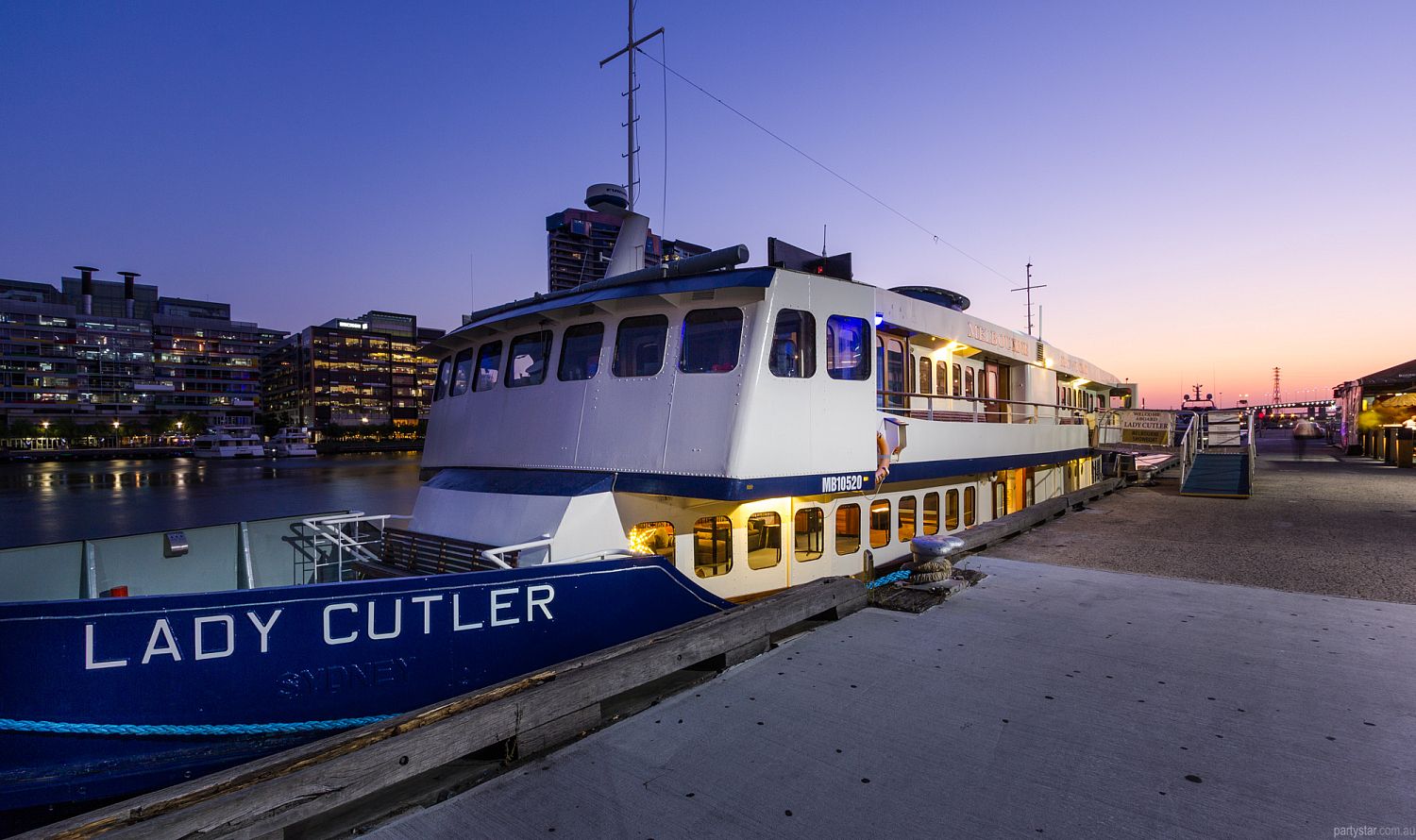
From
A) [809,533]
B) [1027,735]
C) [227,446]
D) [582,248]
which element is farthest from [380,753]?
[227,446]

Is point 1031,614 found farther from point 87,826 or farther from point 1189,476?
point 1189,476

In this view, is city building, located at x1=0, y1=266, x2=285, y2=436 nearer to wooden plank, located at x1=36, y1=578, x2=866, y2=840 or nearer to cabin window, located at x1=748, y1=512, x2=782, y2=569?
cabin window, located at x1=748, y1=512, x2=782, y2=569

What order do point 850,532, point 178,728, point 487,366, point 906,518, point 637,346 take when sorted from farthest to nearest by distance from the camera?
1. point 906,518
2. point 850,532
3. point 487,366
4. point 637,346
5. point 178,728

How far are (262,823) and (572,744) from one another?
5.91 ft

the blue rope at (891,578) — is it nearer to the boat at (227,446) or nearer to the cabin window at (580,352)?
the cabin window at (580,352)

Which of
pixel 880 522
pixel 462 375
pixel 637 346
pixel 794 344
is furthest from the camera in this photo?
pixel 880 522

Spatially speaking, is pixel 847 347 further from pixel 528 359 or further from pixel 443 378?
pixel 443 378

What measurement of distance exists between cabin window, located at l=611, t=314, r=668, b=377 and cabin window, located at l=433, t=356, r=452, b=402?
13.9 feet

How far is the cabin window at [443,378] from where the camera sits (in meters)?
11.1

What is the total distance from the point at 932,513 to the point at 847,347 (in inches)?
211

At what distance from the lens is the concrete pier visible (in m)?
3.53

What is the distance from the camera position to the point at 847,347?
8938 mm

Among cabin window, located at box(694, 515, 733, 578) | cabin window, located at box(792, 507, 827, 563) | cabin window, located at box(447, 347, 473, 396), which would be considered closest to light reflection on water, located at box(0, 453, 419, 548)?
cabin window, located at box(447, 347, 473, 396)

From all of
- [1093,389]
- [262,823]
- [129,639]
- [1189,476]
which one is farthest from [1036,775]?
[1093,389]
